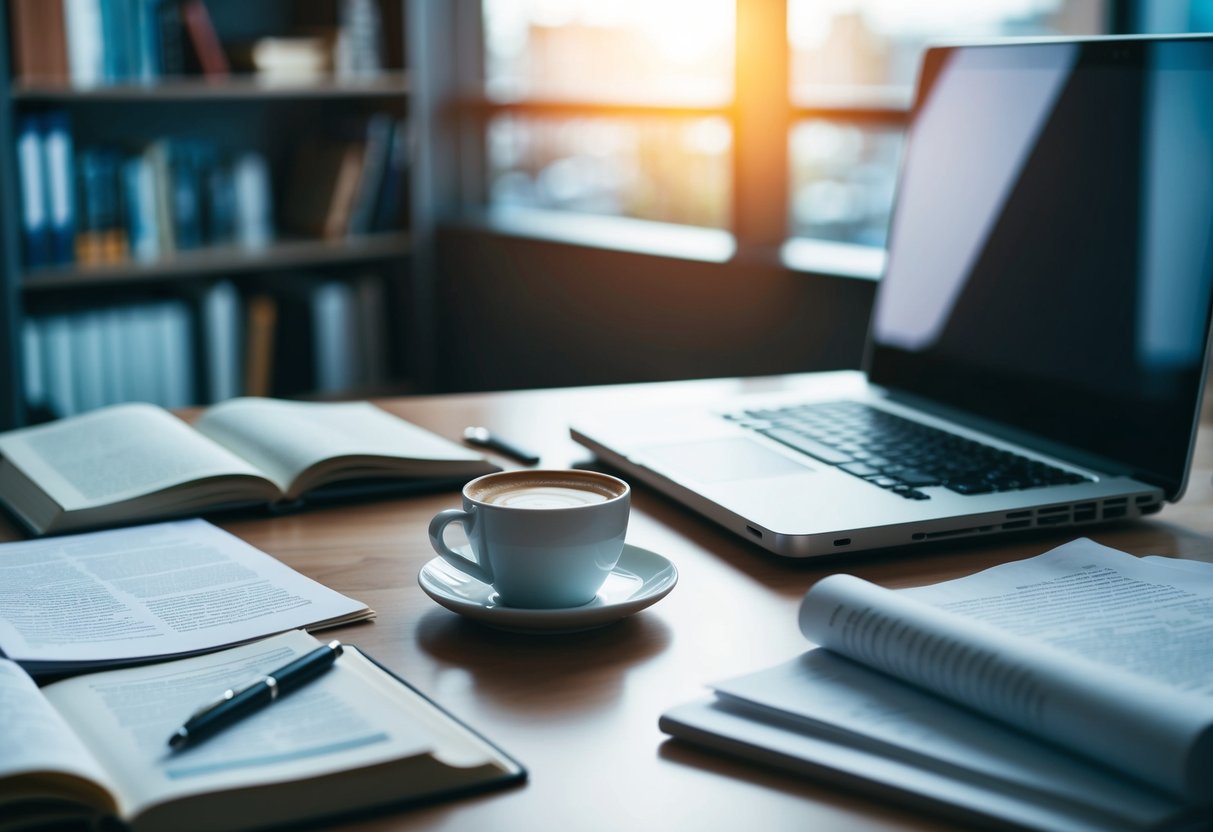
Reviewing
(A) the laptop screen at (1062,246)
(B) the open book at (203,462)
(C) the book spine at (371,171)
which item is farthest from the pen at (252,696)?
(C) the book spine at (371,171)

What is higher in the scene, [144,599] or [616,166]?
[616,166]

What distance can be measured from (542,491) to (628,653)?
0.12 meters

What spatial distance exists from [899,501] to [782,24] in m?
1.75

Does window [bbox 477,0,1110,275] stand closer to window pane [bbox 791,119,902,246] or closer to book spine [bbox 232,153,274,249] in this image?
window pane [bbox 791,119,902,246]

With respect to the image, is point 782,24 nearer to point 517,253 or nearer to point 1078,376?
point 517,253

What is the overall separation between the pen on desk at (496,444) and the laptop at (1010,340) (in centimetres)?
5

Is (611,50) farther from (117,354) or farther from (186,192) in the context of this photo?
(117,354)

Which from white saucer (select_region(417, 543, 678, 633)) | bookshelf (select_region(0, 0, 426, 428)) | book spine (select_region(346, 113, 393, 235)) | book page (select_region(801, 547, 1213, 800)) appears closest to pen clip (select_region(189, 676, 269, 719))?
white saucer (select_region(417, 543, 678, 633))

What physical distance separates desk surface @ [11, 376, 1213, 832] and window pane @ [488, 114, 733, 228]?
179 centimetres

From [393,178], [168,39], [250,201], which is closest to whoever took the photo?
[168,39]

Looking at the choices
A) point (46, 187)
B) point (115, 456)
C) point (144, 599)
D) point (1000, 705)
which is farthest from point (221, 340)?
point (1000, 705)

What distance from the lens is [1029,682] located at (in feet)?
1.75

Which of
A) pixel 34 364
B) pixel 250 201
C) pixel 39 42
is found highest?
pixel 39 42

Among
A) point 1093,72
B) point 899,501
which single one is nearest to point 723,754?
point 899,501
